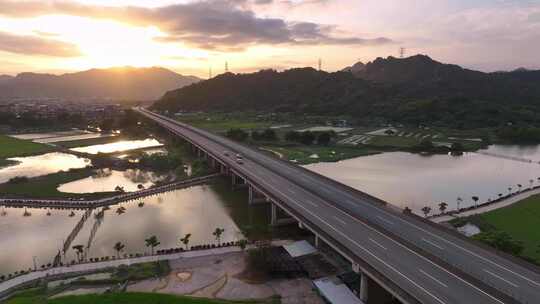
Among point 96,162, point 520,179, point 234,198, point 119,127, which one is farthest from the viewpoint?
point 119,127

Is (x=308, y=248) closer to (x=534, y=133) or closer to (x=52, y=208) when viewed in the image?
(x=52, y=208)

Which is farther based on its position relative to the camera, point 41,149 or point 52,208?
point 41,149

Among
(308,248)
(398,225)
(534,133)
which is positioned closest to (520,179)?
(398,225)

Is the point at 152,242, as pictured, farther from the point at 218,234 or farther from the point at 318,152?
the point at 318,152

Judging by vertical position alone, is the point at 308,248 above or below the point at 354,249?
below

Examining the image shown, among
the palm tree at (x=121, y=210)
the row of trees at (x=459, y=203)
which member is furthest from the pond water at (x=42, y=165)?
the row of trees at (x=459, y=203)

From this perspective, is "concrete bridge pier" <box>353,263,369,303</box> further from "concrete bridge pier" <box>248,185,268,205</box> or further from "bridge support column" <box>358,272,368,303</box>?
"concrete bridge pier" <box>248,185,268,205</box>
